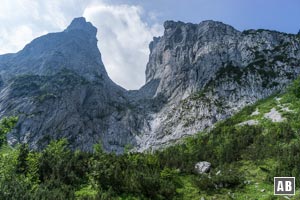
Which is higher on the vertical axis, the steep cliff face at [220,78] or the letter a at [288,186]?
the steep cliff face at [220,78]

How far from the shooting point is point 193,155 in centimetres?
3862

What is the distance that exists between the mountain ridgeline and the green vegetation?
8097cm

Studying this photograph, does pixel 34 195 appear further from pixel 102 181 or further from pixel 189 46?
pixel 189 46

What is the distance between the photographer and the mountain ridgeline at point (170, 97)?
135m

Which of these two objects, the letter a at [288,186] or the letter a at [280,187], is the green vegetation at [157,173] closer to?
the letter a at [288,186]

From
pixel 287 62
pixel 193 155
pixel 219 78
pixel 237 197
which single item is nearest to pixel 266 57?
pixel 287 62

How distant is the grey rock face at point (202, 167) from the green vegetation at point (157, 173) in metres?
0.79

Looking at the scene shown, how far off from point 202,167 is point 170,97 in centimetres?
14699

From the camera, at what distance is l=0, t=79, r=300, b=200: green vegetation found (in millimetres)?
23234

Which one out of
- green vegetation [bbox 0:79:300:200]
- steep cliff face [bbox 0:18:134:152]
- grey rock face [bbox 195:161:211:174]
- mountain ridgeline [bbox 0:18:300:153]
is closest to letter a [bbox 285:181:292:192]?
green vegetation [bbox 0:79:300:200]

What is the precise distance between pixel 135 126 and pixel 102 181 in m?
134
